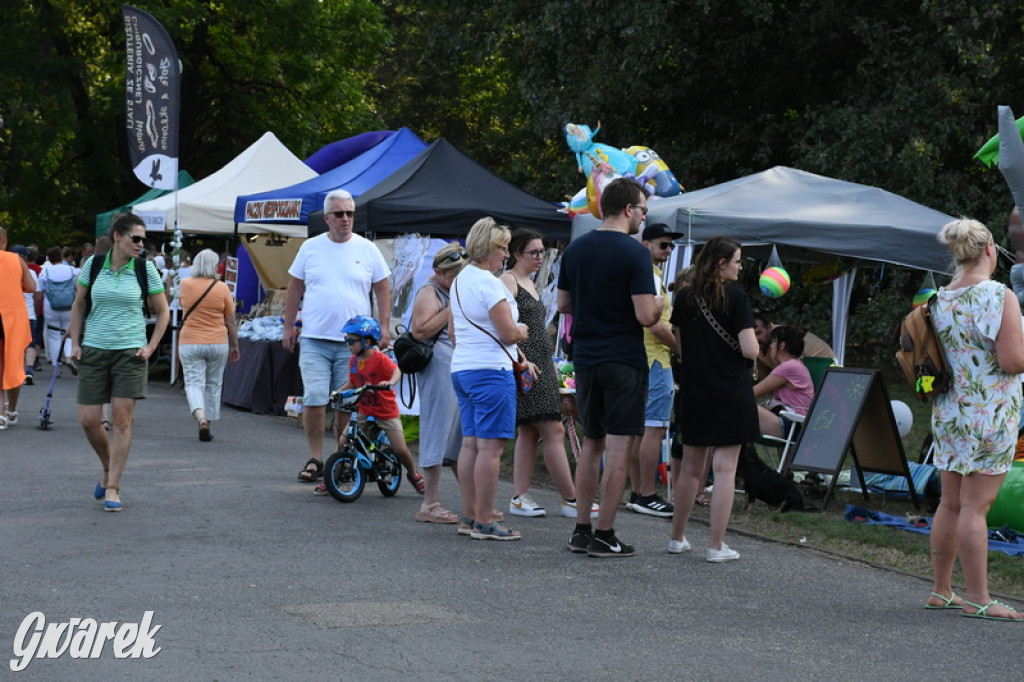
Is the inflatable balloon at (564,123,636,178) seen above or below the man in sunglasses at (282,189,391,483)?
above

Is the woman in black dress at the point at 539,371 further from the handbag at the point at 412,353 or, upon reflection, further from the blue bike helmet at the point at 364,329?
the blue bike helmet at the point at 364,329

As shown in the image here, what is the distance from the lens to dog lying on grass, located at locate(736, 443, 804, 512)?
9.62 metres

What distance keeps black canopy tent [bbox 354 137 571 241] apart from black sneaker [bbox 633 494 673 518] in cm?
566

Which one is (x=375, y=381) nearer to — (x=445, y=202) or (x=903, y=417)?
(x=903, y=417)

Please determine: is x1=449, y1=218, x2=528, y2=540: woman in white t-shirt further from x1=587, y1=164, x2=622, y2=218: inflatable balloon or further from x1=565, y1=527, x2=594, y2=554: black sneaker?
x1=587, y1=164, x2=622, y2=218: inflatable balloon

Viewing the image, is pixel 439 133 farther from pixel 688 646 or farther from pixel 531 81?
pixel 688 646

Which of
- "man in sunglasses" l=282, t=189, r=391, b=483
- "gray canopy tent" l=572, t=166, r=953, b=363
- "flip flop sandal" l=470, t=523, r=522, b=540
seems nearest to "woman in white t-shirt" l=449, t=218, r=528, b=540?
"flip flop sandal" l=470, t=523, r=522, b=540

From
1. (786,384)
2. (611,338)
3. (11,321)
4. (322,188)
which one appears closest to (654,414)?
(786,384)

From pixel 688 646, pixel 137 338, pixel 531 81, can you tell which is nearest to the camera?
pixel 688 646

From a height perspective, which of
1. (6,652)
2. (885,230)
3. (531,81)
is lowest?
(6,652)

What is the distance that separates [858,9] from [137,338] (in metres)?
15.8

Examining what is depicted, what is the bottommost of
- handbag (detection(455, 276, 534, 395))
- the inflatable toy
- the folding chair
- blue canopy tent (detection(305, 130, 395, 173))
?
the inflatable toy

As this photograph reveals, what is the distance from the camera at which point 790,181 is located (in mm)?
11930

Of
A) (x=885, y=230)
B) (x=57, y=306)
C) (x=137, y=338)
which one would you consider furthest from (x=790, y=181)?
(x=57, y=306)
